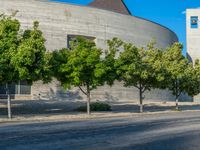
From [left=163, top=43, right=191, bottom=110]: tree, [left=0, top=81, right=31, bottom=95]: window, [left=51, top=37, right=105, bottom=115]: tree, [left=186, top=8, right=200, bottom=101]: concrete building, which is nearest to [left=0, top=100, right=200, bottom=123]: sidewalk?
[left=51, top=37, right=105, bottom=115]: tree

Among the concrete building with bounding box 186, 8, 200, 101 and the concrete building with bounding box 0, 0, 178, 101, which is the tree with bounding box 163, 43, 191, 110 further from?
the concrete building with bounding box 186, 8, 200, 101

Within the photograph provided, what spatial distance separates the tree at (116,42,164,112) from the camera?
34.3m

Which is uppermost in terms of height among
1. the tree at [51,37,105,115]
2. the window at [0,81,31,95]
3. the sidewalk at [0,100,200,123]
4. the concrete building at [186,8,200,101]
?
the concrete building at [186,8,200,101]

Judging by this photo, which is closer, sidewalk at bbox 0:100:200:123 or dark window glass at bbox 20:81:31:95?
sidewalk at bbox 0:100:200:123

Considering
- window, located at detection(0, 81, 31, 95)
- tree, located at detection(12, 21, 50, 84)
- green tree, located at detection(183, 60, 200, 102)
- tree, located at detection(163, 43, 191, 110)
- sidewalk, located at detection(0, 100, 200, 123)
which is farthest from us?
window, located at detection(0, 81, 31, 95)

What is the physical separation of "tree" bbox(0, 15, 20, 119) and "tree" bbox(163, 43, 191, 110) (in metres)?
18.5

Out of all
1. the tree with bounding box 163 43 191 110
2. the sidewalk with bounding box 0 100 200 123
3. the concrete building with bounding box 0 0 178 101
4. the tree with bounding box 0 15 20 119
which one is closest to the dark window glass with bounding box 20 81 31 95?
the concrete building with bounding box 0 0 178 101

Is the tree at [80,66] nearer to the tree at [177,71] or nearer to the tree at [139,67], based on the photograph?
the tree at [139,67]

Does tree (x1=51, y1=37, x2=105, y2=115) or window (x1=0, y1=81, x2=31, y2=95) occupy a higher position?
tree (x1=51, y1=37, x2=105, y2=115)

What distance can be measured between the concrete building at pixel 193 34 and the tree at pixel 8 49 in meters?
64.4

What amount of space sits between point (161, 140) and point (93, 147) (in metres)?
2.78

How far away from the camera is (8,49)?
2681 centimetres

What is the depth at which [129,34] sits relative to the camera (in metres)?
61.9

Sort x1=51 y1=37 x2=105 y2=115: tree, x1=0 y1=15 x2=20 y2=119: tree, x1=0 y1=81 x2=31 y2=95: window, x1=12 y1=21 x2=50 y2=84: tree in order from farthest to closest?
x1=0 y1=81 x2=31 y2=95: window < x1=51 y1=37 x2=105 y2=115: tree < x1=0 y1=15 x2=20 y2=119: tree < x1=12 y1=21 x2=50 y2=84: tree
